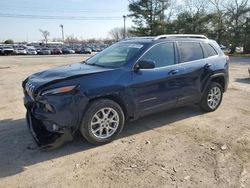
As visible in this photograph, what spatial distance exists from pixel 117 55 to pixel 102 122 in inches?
55.1

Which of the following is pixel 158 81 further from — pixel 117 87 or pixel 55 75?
pixel 55 75

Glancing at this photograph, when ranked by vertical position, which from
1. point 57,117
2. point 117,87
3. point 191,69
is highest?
point 191,69

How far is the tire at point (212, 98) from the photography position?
591 centimetres

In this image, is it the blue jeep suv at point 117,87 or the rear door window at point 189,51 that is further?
the rear door window at point 189,51

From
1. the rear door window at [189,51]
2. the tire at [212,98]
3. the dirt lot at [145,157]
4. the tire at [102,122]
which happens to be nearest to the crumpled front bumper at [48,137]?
the dirt lot at [145,157]

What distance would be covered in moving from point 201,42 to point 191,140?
2.40 m

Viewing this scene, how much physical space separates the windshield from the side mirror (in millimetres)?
214

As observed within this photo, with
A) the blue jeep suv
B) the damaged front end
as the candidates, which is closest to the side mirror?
the blue jeep suv

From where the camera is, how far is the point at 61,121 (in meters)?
3.91

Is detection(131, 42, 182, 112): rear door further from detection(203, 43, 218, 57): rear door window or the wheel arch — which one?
the wheel arch

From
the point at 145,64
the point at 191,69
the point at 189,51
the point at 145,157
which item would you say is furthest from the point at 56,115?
the point at 189,51

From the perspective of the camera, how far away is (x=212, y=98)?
6078mm

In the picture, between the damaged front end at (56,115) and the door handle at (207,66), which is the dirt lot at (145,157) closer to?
the damaged front end at (56,115)

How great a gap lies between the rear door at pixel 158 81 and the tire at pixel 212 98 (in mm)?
1015
